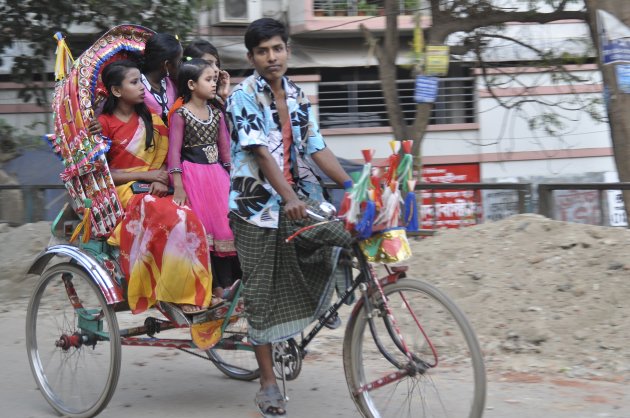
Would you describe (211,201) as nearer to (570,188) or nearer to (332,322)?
(332,322)

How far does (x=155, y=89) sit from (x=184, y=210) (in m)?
0.82

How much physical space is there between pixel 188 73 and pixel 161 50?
39 centimetres

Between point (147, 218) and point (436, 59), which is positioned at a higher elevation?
point (436, 59)

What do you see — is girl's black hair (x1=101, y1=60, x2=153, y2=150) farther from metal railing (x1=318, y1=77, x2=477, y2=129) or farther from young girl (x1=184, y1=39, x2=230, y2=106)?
metal railing (x1=318, y1=77, x2=477, y2=129)

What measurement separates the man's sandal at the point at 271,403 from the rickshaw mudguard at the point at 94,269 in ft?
2.90

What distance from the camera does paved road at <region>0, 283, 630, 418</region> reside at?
4312 millimetres

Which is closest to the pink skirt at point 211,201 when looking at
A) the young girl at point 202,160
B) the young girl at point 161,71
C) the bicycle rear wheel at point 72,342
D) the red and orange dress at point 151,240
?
the young girl at point 202,160

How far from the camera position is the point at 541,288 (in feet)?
18.9

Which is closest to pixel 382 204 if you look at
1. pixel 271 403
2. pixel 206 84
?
pixel 271 403

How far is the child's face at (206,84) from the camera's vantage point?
169 inches

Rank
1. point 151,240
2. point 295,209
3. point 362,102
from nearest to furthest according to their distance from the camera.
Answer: point 295,209 → point 151,240 → point 362,102

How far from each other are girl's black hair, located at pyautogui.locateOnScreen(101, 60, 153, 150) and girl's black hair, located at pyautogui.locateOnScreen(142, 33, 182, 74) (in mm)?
131

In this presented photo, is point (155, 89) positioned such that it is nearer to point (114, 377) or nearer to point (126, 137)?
point (126, 137)

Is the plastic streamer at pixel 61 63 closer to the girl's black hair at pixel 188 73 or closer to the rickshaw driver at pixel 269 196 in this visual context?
the girl's black hair at pixel 188 73
